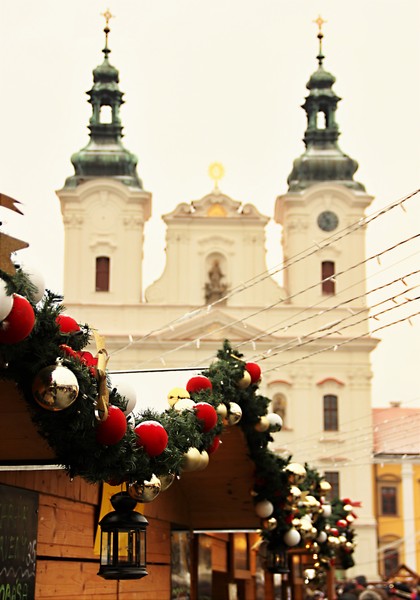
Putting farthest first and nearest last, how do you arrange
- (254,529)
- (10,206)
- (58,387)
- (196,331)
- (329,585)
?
(196,331) < (329,585) < (254,529) < (58,387) < (10,206)

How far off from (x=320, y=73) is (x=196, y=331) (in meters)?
12.2

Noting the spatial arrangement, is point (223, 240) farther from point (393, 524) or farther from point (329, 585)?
point (329, 585)

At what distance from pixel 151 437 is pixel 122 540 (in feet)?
2.41

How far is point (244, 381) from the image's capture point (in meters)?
8.53

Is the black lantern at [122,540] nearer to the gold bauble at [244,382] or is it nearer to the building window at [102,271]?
the gold bauble at [244,382]

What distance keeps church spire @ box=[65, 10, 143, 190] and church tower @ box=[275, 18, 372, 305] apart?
622 centimetres

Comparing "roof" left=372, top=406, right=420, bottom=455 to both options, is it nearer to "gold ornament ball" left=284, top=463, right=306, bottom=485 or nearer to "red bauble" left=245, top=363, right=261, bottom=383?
"gold ornament ball" left=284, top=463, right=306, bottom=485

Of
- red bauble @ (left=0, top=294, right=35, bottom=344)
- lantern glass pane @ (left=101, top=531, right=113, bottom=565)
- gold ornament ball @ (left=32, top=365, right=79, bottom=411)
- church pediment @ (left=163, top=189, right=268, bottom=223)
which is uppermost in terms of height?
church pediment @ (left=163, top=189, right=268, bottom=223)

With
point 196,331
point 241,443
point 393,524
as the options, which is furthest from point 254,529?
point 393,524

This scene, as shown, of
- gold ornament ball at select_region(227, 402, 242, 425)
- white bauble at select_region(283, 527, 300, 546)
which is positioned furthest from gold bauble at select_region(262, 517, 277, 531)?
gold ornament ball at select_region(227, 402, 242, 425)

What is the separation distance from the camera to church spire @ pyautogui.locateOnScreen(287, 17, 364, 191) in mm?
47688

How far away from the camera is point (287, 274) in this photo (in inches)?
1850

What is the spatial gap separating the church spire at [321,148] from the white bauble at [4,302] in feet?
143

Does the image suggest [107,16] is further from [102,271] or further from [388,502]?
[388,502]
